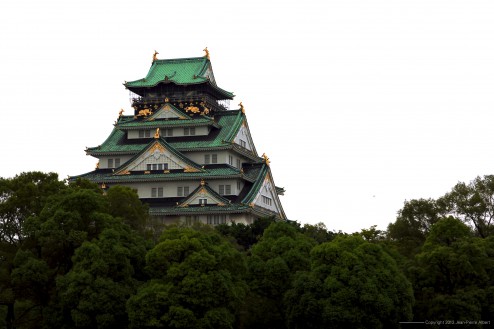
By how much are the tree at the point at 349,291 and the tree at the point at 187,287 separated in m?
3.55

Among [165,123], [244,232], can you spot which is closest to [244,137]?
[165,123]

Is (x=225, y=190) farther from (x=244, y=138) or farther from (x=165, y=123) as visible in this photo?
(x=165, y=123)

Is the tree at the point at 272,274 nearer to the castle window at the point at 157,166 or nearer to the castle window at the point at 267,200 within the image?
the castle window at the point at 157,166

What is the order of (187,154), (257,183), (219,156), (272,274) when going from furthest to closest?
(187,154) → (219,156) → (257,183) → (272,274)

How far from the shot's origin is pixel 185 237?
144ft

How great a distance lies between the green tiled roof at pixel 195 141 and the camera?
7962 centimetres

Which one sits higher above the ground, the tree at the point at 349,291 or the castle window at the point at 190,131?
the castle window at the point at 190,131

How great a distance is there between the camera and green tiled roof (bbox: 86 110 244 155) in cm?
7962

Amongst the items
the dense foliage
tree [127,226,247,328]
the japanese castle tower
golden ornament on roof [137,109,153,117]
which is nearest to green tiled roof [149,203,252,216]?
the japanese castle tower

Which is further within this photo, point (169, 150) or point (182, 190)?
point (169, 150)

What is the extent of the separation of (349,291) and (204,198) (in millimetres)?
32555

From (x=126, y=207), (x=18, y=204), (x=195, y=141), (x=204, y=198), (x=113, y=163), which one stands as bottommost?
(x=18, y=204)

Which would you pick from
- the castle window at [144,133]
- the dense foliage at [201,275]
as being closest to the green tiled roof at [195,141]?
the castle window at [144,133]

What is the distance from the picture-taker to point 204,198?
74.9 m
